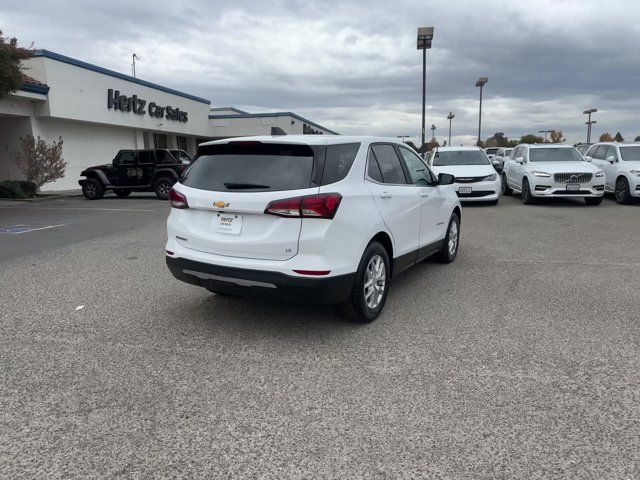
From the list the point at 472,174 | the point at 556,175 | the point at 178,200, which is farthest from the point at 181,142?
the point at 178,200

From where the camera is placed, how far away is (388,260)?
475 centimetres

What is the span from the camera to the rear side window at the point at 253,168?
13.0 feet

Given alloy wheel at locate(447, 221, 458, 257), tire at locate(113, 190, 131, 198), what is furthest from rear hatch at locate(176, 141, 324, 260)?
tire at locate(113, 190, 131, 198)

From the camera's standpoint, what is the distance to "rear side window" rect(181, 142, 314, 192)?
13.0 ft

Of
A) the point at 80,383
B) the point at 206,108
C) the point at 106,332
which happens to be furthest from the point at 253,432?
the point at 206,108

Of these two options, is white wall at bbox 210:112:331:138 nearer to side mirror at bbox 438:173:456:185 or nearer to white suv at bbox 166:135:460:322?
Result: side mirror at bbox 438:173:456:185

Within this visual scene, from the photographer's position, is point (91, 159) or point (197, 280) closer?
point (197, 280)

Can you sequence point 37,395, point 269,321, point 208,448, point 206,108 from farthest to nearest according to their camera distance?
1. point 206,108
2. point 269,321
3. point 37,395
4. point 208,448

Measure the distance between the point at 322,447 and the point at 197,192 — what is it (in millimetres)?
2446

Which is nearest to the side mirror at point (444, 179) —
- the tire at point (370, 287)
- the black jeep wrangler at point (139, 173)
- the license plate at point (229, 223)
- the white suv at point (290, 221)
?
the white suv at point (290, 221)

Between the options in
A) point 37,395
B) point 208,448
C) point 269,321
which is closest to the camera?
point 208,448

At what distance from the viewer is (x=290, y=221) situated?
3.84 metres

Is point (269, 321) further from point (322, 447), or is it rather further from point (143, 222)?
point (143, 222)

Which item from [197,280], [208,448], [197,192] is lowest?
[208,448]
